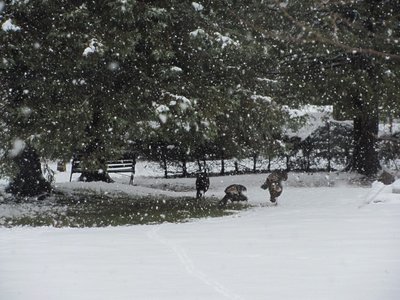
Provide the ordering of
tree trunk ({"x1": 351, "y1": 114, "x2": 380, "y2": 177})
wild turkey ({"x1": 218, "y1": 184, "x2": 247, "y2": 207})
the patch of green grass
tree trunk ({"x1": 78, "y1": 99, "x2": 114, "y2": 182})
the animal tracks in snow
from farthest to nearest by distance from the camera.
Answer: tree trunk ({"x1": 351, "y1": 114, "x2": 380, "y2": 177}) → wild turkey ({"x1": 218, "y1": 184, "x2": 247, "y2": 207}) → the patch of green grass → tree trunk ({"x1": 78, "y1": 99, "x2": 114, "y2": 182}) → the animal tracks in snow

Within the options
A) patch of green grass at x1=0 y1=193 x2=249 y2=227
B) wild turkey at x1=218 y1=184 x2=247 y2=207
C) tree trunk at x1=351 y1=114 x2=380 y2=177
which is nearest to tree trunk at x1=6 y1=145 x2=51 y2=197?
patch of green grass at x1=0 y1=193 x2=249 y2=227

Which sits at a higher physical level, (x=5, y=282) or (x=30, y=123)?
(x=30, y=123)

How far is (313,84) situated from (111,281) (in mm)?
13413

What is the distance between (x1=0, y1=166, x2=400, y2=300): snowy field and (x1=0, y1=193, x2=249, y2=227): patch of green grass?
962 millimetres

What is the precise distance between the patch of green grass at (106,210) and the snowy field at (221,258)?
3.16ft

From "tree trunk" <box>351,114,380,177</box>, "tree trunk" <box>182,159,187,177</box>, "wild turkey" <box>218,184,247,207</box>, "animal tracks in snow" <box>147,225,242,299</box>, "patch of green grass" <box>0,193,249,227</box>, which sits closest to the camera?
"animal tracks in snow" <box>147,225,242,299</box>

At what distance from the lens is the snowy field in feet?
19.4

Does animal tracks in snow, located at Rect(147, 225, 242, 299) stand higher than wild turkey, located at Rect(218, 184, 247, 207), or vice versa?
wild turkey, located at Rect(218, 184, 247, 207)

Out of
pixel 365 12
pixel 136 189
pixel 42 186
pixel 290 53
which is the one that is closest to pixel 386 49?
pixel 365 12

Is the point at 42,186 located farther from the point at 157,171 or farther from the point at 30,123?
the point at 157,171

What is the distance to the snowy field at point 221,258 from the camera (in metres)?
5.93

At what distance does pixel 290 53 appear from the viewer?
19250 mm

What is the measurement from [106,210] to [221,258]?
293 inches

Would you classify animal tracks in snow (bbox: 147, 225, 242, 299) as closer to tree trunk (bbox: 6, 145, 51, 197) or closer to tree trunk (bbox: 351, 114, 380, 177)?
tree trunk (bbox: 6, 145, 51, 197)
